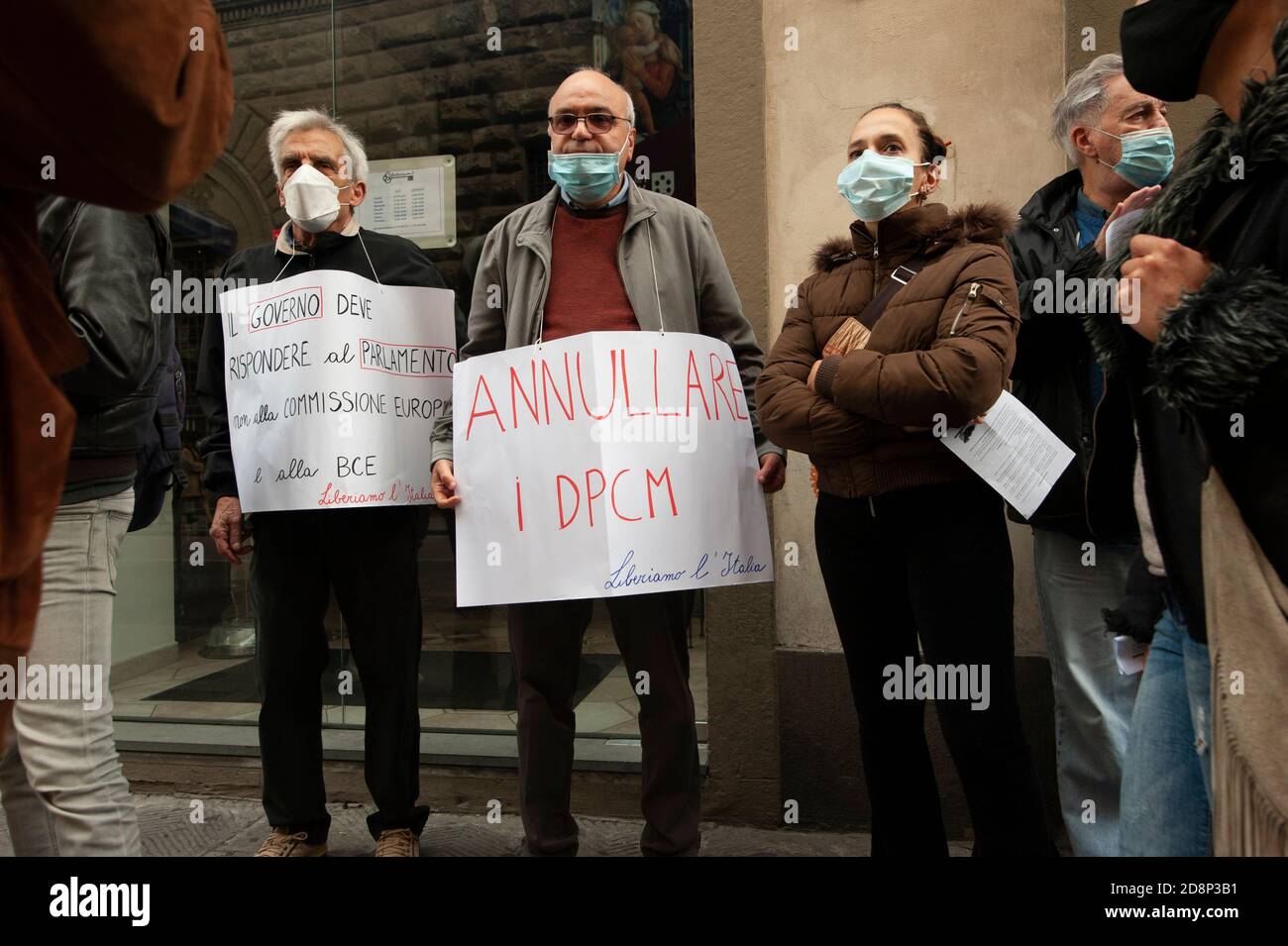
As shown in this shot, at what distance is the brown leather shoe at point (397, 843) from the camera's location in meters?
3.23

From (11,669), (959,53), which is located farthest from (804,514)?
(11,669)

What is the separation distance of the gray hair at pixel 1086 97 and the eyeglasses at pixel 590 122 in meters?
1.38

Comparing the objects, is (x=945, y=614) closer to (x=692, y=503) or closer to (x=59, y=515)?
(x=692, y=503)

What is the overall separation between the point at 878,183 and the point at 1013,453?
0.84 meters

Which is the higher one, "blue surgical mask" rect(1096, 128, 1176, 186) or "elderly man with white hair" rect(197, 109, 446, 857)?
"blue surgical mask" rect(1096, 128, 1176, 186)

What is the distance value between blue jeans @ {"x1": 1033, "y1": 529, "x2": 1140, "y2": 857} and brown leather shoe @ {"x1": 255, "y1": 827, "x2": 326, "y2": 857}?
94.7 inches

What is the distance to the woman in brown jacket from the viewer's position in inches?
96.7

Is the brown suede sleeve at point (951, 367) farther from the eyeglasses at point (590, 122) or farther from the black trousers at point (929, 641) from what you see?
the eyeglasses at point (590, 122)

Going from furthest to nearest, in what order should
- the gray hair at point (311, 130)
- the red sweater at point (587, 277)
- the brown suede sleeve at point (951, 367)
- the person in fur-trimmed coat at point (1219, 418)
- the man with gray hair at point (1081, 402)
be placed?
the gray hair at point (311, 130) < the red sweater at point (587, 277) < the man with gray hair at point (1081, 402) < the brown suede sleeve at point (951, 367) < the person in fur-trimmed coat at point (1219, 418)

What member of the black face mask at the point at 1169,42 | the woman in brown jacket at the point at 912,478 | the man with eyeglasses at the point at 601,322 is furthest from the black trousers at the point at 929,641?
the black face mask at the point at 1169,42

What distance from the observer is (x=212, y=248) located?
5.04 m

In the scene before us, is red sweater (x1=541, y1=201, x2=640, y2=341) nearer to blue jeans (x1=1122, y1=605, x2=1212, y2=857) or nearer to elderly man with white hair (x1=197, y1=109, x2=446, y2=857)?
elderly man with white hair (x1=197, y1=109, x2=446, y2=857)

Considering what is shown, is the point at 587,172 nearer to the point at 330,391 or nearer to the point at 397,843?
the point at 330,391

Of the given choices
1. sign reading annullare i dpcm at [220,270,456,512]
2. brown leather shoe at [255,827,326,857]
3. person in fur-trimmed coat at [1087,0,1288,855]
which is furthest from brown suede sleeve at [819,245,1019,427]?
brown leather shoe at [255,827,326,857]
